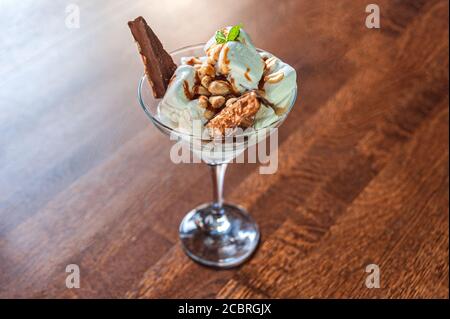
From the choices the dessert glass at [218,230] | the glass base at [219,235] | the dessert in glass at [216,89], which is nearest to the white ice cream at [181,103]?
the dessert in glass at [216,89]

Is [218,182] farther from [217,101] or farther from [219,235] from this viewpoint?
[217,101]

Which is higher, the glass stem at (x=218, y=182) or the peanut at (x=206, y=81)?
the peanut at (x=206, y=81)

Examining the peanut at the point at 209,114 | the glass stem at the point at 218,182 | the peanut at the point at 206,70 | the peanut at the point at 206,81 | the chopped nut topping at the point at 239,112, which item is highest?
the peanut at the point at 206,70

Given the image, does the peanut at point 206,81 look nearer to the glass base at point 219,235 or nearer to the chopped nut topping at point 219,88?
the chopped nut topping at point 219,88

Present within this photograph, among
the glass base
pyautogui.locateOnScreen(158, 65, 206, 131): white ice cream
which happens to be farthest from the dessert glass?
pyautogui.locateOnScreen(158, 65, 206, 131): white ice cream

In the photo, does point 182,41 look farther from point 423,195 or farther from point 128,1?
point 423,195

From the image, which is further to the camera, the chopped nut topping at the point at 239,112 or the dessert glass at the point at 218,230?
the dessert glass at the point at 218,230

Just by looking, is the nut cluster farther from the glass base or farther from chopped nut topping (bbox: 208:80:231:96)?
the glass base
